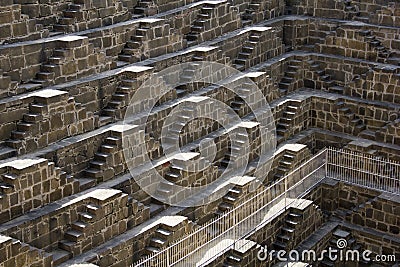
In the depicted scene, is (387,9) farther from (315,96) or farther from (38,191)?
(38,191)

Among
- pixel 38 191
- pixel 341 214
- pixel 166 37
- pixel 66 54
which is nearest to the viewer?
pixel 38 191

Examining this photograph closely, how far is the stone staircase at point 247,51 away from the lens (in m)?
23.7

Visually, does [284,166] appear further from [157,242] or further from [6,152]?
[6,152]

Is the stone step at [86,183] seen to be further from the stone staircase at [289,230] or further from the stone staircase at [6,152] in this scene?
the stone staircase at [289,230]

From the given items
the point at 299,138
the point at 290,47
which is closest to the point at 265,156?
the point at 299,138

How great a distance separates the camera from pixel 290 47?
26.4 metres

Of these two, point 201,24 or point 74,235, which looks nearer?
point 74,235

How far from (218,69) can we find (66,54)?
5.53 metres

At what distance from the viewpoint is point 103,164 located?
17.9 metres

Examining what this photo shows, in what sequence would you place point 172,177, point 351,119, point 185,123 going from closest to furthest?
point 172,177 → point 185,123 → point 351,119

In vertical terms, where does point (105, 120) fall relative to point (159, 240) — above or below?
above

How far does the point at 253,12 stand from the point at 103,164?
31.6 feet

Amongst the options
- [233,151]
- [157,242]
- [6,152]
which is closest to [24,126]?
[6,152]
